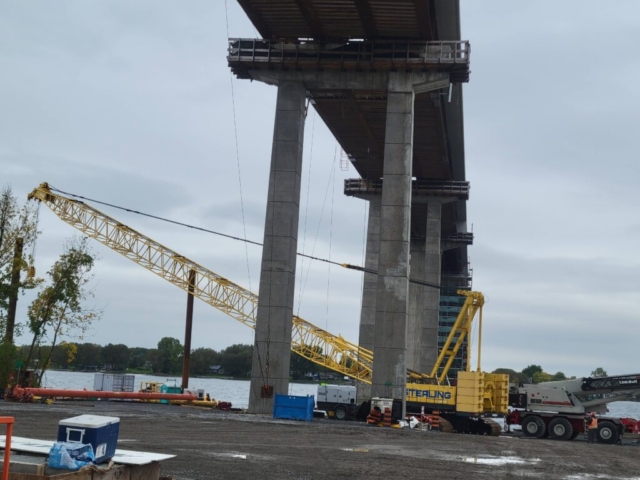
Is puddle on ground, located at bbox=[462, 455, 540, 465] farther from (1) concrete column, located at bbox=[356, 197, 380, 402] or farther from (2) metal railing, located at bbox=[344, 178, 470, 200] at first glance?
(2) metal railing, located at bbox=[344, 178, 470, 200]

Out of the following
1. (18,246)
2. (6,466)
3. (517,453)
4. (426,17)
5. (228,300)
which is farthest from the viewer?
(228,300)

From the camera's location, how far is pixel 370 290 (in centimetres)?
7319

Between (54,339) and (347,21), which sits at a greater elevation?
(347,21)

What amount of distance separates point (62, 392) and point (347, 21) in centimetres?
2644

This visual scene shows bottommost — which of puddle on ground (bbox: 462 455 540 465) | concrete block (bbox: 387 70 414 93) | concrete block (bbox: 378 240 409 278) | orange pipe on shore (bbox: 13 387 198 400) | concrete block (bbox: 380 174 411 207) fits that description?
puddle on ground (bbox: 462 455 540 465)

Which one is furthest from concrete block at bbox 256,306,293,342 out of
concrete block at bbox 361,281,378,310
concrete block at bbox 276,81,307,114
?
concrete block at bbox 361,281,378,310

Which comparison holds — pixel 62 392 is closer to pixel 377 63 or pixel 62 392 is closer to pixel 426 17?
pixel 377 63

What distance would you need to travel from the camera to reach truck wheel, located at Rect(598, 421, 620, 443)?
3997cm

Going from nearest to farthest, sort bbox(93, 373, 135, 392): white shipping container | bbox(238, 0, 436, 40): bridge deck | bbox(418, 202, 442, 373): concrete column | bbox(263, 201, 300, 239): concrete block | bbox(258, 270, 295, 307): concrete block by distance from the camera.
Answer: bbox(238, 0, 436, 40): bridge deck, bbox(258, 270, 295, 307): concrete block, bbox(263, 201, 300, 239): concrete block, bbox(93, 373, 135, 392): white shipping container, bbox(418, 202, 442, 373): concrete column

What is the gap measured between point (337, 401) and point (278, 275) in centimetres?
1520

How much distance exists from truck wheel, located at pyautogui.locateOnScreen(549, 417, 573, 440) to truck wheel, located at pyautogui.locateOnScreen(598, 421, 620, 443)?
1.97 m

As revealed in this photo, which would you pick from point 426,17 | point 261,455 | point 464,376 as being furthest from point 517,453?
point 426,17

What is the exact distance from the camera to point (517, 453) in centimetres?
2622

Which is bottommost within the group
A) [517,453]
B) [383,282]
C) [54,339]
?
[517,453]
